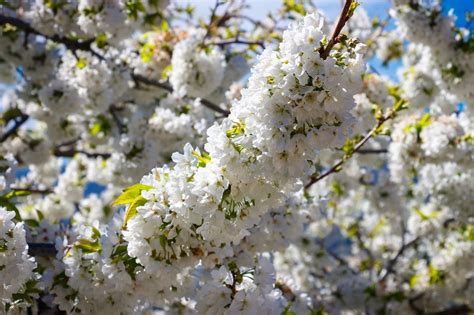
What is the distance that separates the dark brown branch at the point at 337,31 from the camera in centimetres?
184

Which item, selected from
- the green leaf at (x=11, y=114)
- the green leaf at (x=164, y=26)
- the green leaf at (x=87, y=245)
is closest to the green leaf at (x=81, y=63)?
the green leaf at (x=164, y=26)

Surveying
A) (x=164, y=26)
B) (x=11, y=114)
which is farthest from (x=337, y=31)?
(x=11, y=114)

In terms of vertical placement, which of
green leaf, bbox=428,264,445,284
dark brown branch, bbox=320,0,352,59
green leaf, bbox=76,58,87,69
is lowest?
dark brown branch, bbox=320,0,352,59

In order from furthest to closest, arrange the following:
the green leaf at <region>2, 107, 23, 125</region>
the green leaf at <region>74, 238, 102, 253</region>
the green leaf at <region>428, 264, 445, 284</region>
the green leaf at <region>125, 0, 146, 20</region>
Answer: the green leaf at <region>428, 264, 445, 284</region>, the green leaf at <region>2, 107, 23, 125</region>, the green leaf at <region>125, 0, 146, 20</region>, the green leaf at <region>74, 238, 102, 253</region>

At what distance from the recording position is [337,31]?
186 cm

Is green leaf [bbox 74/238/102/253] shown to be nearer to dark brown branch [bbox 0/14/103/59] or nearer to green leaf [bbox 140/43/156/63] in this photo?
dark brown branch [bbox 0/14/103/59]

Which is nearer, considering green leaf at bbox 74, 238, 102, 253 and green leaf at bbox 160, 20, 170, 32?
green leaf at bbox 74, 238, 102, 253

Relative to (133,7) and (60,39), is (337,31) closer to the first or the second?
(133,7)

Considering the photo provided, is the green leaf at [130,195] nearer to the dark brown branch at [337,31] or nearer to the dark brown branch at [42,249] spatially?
the dark brown branch at [42,249]

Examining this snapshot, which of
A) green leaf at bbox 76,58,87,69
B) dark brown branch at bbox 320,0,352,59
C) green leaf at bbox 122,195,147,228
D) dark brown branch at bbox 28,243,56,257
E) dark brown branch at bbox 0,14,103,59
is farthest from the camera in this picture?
green leaf at bbox 76,58,87,69

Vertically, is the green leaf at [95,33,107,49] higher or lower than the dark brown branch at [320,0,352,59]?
higher

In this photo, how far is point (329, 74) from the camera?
179 cm

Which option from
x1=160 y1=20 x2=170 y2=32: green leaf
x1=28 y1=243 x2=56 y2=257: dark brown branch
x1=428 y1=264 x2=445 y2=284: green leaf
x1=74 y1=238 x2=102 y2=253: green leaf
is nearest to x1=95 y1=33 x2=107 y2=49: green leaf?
x1=160 y1=20 x2=170 y2=32: green leaf

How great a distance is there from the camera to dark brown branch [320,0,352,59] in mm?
1841
